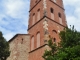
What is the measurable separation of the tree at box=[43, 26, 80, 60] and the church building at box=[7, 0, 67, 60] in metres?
4.93

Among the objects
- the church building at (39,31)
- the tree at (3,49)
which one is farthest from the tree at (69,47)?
the church building at (39,31)

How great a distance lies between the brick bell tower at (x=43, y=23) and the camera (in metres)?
18.6

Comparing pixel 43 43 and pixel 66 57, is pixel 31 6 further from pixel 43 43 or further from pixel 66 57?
pixel 66 57

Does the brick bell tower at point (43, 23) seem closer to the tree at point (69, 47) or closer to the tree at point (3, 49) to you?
the tree at point (3, 49)

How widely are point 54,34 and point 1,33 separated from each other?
692 cm

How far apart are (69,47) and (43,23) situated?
895 centimetres

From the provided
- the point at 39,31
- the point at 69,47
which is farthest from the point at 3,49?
the point at 69,47

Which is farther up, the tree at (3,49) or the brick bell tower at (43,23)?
the brick bell tower at (43,23)

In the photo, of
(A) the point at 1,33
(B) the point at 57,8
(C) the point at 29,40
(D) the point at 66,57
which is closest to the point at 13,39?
(C) the point at 29,40

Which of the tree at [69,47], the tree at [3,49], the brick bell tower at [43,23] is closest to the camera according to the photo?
the tree at [69,47]

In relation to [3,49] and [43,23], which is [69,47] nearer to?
[3,49]

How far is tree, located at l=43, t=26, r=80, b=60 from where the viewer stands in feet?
34.8

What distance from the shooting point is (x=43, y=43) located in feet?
59.3

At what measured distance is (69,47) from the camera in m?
11.0
